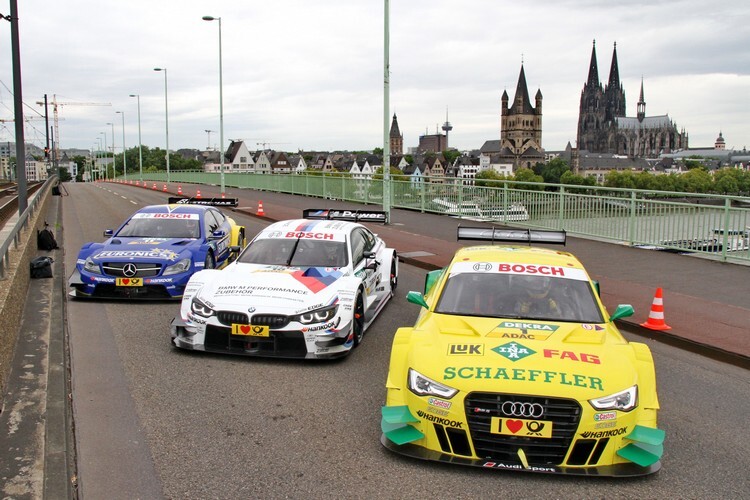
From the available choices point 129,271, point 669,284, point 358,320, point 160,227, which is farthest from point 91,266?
point 669,284

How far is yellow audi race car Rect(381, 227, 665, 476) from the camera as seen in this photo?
180 inches

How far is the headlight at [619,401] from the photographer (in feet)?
15.1

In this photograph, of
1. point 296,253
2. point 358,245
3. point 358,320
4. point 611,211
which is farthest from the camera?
point 611,211

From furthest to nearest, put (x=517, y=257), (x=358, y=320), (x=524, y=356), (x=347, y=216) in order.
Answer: (x=347, y=216) → (x=358, y=320) → (x=517, y=257) → (x=524, y=356)

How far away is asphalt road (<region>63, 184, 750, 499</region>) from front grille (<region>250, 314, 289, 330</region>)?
47 centimetres

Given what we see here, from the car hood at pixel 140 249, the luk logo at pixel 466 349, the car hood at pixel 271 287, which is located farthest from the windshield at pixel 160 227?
the luk logo at pixel 466 349

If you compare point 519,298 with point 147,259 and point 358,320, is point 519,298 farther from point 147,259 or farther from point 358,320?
point 147,259

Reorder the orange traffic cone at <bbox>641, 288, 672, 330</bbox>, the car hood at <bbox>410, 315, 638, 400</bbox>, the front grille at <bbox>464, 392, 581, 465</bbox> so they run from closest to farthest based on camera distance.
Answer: the front grille at <bbox>464, 392, 581, 465</bbox>
the car hood at <bbox>410, 315, 638, 400</bbox>
the orange traffic cone at <bbox>641, 288, 672, 330</bbox>

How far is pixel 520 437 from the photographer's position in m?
4.59

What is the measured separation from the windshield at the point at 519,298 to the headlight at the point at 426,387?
125cm

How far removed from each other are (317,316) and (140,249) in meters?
4.55

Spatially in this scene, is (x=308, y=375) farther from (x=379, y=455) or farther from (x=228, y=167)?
(x=228, y=167)

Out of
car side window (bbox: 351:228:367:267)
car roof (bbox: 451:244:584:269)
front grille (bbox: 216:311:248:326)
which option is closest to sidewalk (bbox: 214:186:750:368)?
car roof (bbox: 451:244:584:269)

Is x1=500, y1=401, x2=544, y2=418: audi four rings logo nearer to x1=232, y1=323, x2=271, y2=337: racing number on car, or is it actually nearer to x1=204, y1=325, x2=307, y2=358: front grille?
x1=204, y1=325, x2=307, y2=358: front grille
